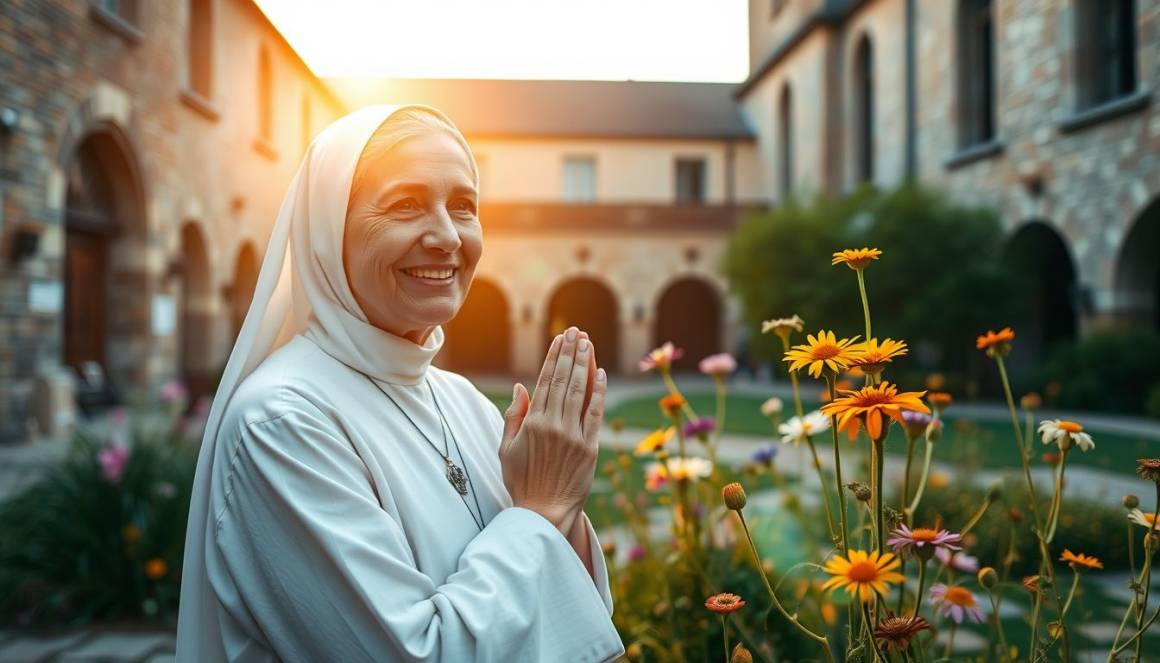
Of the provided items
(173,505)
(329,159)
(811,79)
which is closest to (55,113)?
(173,505)

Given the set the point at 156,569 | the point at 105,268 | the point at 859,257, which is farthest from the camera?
the point at 105,268

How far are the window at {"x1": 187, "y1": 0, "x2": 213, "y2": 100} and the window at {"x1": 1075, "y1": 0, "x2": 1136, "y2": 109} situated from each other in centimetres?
1338

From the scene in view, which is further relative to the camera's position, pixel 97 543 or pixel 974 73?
pixel 974 73

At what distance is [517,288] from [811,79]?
10.1m

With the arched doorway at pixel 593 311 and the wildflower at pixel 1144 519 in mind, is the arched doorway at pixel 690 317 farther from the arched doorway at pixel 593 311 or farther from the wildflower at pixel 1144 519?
the wildflower at pixel 1144 519

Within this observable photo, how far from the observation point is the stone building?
8461mm

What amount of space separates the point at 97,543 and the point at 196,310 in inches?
425

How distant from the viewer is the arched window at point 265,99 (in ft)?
53.7

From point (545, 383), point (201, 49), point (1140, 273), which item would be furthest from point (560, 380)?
point (201, 49)

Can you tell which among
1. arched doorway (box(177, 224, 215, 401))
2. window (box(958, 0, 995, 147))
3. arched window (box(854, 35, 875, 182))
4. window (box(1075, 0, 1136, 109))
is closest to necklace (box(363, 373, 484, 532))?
arched doorway (box(177, 224, 215, 401))

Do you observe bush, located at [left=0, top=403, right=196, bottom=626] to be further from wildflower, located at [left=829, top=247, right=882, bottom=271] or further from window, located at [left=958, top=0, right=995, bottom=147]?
window, located at [left=958, top=0, right=995, bottom=147]

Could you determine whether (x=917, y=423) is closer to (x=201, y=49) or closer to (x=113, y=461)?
(x=113, y=461)

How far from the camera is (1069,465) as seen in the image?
8.06 meters

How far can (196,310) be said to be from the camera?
1390cm
